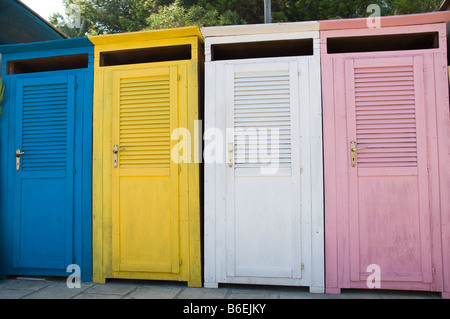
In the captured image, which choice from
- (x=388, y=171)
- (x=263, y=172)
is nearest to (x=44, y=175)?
(x=263, y=172)

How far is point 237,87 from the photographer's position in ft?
10.9

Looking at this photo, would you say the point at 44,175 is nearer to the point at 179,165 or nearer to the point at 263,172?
the point at 179,165

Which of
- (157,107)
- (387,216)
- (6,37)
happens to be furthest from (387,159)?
(6,37)

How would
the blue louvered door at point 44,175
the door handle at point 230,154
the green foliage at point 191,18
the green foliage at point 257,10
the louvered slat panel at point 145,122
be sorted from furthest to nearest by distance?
the green foliage at point 257,10 < the green foliage at point 191,18 < the blue louvered door at point 44,175 < the louvered slat panel at point 145,122 < the door handle at point 230,154

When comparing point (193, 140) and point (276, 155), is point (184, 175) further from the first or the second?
point (276, 155)

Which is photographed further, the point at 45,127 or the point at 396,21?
the point at 45,127

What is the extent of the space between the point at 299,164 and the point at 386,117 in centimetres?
88

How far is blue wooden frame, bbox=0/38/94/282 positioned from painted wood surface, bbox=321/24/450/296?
2362 mm

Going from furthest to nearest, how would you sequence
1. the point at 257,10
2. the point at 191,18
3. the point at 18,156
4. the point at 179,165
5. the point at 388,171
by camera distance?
the point at 257,10
the point at 191,18
the point at 18,156
the point at 179,165
the point at 388,171

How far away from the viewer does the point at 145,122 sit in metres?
3.45

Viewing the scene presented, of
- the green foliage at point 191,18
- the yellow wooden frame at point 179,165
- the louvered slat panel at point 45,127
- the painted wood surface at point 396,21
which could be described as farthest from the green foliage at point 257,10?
the painted wood surface at point 396,21

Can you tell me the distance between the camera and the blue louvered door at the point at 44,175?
11.7 ft

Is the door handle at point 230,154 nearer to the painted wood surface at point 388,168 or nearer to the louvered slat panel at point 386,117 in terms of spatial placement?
the painted wood surface at point 388,168

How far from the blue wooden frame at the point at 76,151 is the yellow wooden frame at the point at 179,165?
0.08 m
